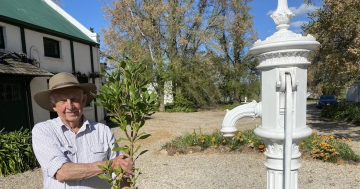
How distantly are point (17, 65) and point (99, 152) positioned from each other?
8.81m

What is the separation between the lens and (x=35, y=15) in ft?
40.6

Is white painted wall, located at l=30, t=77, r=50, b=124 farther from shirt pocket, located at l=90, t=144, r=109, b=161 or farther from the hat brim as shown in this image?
shirt pocket, located at l=90, t=144, r=109, b=161

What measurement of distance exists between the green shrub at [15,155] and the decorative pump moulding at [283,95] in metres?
6.49

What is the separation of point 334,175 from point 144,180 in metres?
3.79

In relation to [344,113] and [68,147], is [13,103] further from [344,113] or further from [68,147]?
[344,113]

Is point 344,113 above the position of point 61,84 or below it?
below

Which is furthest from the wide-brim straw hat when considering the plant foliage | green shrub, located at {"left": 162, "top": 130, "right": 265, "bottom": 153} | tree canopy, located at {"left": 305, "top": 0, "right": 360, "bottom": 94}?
tree canopy, located at {"left": 305, "top": 0, "right": 360, "bottom": 94}

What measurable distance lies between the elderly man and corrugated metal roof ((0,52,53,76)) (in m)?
7.29

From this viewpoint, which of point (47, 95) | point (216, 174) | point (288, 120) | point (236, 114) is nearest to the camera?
point (288, 120)

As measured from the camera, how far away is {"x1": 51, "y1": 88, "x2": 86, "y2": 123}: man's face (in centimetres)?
222

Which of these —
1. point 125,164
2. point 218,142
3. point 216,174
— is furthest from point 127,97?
point 218,142

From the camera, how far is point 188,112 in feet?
74.0

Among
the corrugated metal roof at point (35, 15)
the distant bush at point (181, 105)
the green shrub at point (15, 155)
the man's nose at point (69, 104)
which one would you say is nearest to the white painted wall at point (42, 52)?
the corrugated metal roof at point (35, 15)

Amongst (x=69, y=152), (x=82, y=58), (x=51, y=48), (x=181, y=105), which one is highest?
(x=51, y=48)
